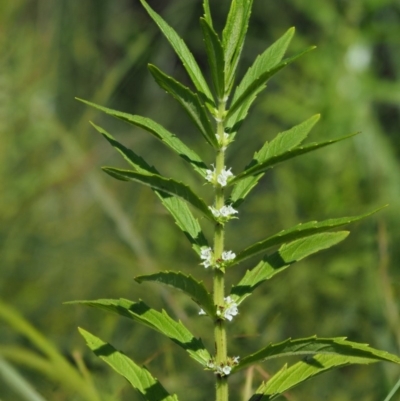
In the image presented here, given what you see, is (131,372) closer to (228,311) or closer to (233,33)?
(228,311)

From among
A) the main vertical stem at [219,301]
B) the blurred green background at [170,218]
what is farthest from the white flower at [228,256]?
the blurred green background at [170,218]

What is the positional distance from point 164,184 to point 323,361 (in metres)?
0.13

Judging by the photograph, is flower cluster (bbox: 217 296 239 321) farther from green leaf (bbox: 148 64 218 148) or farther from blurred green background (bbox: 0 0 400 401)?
blurred green background (bbox: 0 0 400 401)

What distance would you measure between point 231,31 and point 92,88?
1669 mm

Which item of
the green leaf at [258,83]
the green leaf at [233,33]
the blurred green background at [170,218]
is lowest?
the blurred green background at [170,218]

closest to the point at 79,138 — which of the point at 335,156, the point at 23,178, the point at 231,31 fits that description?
the point at 23,178

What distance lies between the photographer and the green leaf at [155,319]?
16.9 inches

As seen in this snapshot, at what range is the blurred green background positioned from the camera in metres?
1.24

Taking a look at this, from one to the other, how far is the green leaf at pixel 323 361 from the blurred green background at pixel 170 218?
0.52 metres

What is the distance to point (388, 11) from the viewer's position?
165cm

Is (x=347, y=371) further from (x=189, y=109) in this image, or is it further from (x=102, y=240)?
(x=189, y=109)

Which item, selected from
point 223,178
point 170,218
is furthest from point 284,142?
point 170,218

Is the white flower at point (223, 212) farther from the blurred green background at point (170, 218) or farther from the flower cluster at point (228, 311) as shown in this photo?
the blurred green background at point (170, 218)

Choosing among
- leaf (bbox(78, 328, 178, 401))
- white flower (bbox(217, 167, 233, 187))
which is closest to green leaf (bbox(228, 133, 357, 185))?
white flower (bbox(217, 167, 233, 187))
